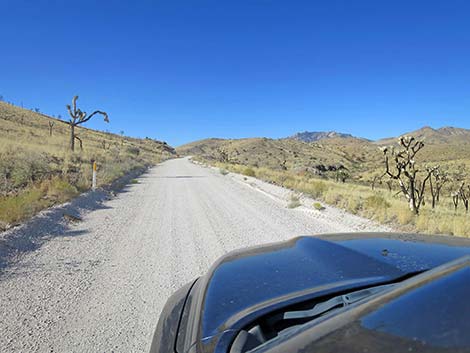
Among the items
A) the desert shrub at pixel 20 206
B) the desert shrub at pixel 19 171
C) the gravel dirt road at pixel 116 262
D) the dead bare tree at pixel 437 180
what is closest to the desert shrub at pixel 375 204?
the gravel dirt road at pixel 116 262

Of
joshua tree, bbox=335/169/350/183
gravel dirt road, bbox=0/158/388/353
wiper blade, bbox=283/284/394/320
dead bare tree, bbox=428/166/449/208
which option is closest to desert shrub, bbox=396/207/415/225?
gravel dirt road, bbox=0/158/388/353

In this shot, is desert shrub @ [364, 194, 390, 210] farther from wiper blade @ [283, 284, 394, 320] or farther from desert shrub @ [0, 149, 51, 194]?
desert shrub @ [0, 149, 51, 194]

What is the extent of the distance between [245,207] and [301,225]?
2.80m

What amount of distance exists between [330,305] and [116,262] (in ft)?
15.0

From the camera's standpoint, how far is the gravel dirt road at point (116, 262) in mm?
3381

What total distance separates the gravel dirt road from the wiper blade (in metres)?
2.13

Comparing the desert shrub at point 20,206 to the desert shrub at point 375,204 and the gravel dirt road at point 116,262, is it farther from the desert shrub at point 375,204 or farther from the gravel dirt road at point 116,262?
the desert shrub at point 375,204

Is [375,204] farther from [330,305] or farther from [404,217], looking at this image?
[330,305]

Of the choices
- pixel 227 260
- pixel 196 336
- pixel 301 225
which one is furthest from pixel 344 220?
pixel 196 336

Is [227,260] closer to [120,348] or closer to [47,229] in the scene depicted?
[120,348]

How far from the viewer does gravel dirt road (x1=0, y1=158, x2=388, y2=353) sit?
3.38 m

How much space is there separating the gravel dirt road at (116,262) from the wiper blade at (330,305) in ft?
7.00

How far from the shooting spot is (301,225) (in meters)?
8.51

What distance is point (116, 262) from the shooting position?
5.45 metres
